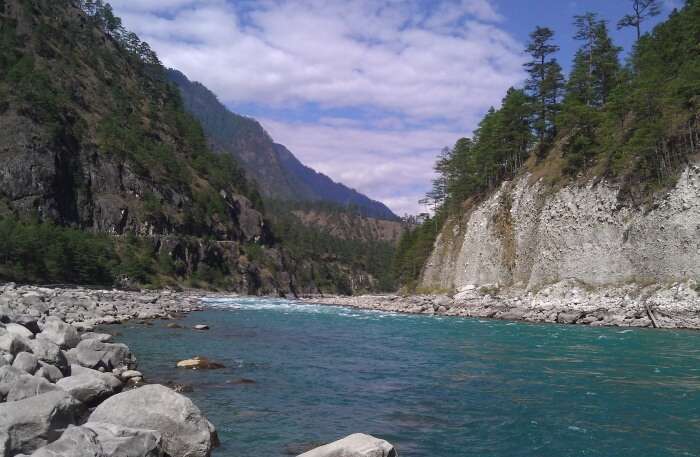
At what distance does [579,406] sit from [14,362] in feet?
44.3

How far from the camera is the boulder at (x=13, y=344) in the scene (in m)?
11.7

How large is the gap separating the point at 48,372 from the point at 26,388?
94.2 inches

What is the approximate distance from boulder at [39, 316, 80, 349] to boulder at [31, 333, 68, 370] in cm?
312

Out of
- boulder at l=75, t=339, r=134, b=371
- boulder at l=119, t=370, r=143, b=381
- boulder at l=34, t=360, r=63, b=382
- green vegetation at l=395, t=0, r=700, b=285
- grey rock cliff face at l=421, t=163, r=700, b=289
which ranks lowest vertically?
boulder at l=119, t=370, r=143, b=381

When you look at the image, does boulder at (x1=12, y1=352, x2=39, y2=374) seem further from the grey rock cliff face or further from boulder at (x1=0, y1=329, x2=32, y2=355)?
the grey rock cliff face

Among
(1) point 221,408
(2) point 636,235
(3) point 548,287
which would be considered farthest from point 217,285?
(1) point 221,408

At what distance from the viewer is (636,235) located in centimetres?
4144

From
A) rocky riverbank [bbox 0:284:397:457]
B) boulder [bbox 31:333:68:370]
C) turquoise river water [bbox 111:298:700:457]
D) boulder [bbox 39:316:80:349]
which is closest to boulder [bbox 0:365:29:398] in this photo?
rocky riverbank [bbox 0:284:397:457]

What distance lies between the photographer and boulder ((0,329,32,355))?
1170 cm

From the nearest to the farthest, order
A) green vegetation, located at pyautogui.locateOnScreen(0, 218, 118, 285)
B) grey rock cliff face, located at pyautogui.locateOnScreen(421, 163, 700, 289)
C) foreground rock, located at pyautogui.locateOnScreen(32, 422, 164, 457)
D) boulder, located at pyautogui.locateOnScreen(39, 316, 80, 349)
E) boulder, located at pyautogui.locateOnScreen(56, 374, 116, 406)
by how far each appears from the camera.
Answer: foreground rock, located at pyautogui.locateOnScreen(32, 422, 164, 457) → boulder, located at pyautogui.locateOnScreen(56, 374, 116, 406) → boulder, located at pyautogui.locateOnScreen(39, 316, 80, 349) → grey rock cliff face, located at pyautogui.locateOnScreen(421, 163, 700, 289) → green vegetation, located at pyautogui.locateOnScreen(0, 218, 118, 285)

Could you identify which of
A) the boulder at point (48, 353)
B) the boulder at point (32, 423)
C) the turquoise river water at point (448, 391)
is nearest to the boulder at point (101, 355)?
the turquoise river water at point (448, 391)

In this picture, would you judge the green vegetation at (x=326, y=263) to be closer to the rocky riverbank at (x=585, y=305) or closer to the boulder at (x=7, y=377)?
the rocky riverbank at (x=585, y=305)

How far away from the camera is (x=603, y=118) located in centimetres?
5334

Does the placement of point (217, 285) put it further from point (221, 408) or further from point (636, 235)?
point (221, 408)
